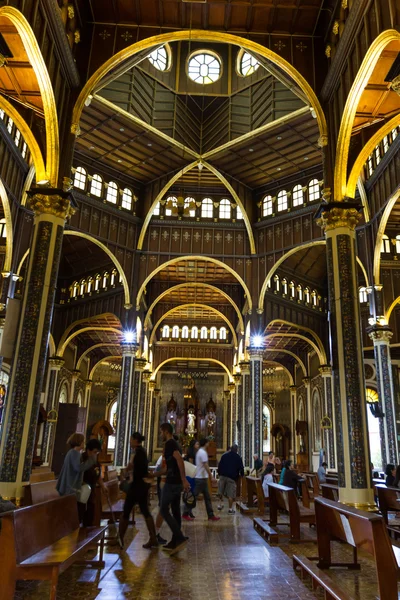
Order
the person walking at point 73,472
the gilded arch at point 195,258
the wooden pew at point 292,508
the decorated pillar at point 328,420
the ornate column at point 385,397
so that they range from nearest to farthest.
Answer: the person walking at point 73,472 < the wooden pew at point 292,508 < the ornate column at point 385,397 < the gilded arch at point 195,258 < the decorated pillar at point 328,420

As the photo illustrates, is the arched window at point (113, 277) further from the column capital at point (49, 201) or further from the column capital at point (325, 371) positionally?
the column capital at point (49, 201)

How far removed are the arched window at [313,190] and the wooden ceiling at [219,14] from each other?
922 centimetres

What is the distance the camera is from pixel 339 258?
11.7m

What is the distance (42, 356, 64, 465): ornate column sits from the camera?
2766 cm

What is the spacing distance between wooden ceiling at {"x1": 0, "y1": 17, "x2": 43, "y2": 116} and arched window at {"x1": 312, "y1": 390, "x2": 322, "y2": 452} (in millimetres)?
25232

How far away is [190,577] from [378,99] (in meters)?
11.9

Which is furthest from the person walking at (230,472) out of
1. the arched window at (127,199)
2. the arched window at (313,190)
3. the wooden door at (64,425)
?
the arched window at (127,199)

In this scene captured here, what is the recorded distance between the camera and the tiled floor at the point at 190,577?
5199 mm

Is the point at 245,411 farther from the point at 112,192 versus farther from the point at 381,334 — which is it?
the point at 112,192

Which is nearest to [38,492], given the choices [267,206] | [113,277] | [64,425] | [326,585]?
[326,585]

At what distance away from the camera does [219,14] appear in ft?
44.3

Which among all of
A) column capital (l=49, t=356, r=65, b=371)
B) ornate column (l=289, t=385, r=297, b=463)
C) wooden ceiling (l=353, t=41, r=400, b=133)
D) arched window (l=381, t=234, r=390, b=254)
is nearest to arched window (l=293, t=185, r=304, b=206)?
arched window (l=381, t=234, r=390, b=254)

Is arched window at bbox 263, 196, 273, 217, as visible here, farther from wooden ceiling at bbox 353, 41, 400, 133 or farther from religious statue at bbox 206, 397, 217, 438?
religious statue at bbox 206, 397, 217, 438

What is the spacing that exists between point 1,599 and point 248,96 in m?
21.1
